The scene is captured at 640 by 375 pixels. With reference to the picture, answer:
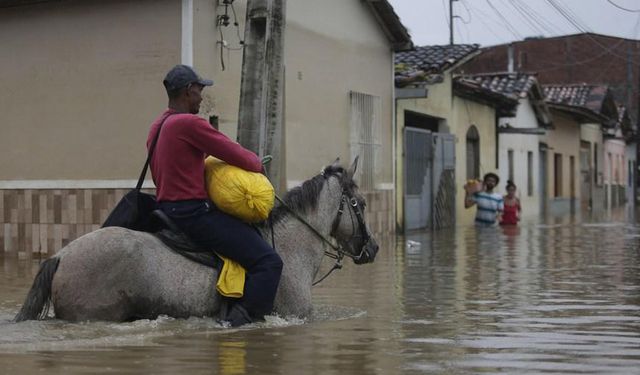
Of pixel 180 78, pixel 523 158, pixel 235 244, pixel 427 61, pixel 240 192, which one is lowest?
pixel 235 244

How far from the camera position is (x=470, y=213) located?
29219mm

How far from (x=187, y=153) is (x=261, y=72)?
17.8ft

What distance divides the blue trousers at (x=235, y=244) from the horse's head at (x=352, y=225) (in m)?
1.00

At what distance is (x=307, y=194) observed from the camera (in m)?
7.95

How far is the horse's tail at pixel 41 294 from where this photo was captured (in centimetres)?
678

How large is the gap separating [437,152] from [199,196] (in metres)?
19.1

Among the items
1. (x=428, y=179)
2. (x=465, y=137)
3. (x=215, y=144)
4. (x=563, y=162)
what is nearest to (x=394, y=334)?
(x=215, y=144)

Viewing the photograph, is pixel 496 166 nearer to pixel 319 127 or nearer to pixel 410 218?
pixel 410 218

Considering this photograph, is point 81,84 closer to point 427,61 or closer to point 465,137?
point 427,61

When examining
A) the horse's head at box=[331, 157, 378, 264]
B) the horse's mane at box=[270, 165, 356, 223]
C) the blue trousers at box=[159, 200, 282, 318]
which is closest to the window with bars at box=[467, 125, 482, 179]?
the horse's head at box=[331, 157, 378, 264]

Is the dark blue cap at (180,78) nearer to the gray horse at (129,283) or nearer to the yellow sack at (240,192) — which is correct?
the yellow sack at (240,192)

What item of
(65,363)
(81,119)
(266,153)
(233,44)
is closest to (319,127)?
(233,44)

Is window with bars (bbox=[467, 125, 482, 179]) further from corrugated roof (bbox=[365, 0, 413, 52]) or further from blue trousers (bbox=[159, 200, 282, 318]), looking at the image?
blue trousers (bbox=[159, 200, 282, 318])

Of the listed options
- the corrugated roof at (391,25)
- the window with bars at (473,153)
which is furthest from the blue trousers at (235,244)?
the window with bars at (473,153)
